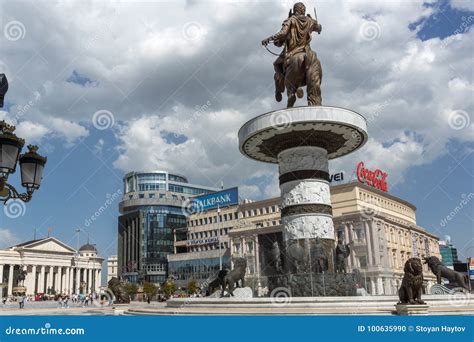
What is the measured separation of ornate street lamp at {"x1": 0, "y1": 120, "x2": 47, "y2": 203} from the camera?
4949 mm

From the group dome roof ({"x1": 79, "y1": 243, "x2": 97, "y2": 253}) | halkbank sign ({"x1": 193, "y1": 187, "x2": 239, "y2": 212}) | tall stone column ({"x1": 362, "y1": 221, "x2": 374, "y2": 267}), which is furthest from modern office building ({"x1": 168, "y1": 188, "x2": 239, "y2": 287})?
dome roof ({"x1": 79, "y1": 243, "x2": 97, "y2": 253})

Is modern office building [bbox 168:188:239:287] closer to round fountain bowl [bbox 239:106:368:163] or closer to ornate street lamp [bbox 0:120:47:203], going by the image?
round fountain bowl [bbox 239:106:368:163]

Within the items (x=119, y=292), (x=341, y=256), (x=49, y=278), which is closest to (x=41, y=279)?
(x=49, y=278)

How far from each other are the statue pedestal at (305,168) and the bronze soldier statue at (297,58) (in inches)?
71.9

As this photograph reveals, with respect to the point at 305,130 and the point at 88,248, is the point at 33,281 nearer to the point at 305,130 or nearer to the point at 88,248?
the point at 88,248

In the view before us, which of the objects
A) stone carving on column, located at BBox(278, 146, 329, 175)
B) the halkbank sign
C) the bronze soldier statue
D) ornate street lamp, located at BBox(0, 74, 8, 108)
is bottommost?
ornate street lamp, located at BBox(0, 74, 8, 108)

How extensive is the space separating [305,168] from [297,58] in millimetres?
5372

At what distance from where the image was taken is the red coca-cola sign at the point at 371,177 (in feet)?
245

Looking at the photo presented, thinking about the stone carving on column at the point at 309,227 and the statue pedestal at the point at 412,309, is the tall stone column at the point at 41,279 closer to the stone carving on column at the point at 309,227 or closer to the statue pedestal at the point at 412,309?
the stone carving on column at the point at 309,227

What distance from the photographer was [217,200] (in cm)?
9375

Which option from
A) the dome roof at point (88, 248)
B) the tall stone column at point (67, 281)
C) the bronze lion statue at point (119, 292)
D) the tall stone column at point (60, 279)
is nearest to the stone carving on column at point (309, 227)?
the bronze lion statue at point (119, 292)

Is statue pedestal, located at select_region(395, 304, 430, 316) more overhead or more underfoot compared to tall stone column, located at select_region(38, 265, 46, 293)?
more underfoot

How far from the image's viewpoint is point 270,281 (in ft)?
61.0

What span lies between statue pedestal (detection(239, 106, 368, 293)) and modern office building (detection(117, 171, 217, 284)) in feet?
297
